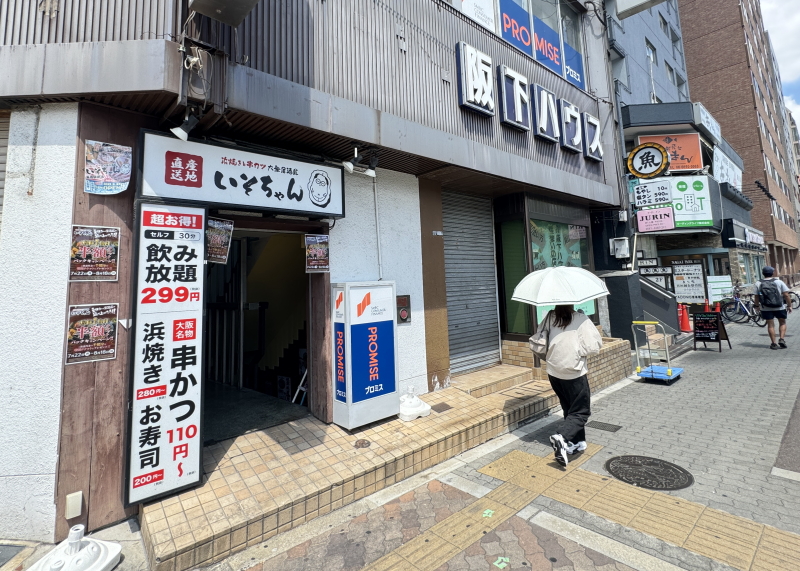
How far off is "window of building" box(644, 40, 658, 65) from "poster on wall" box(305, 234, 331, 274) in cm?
2044

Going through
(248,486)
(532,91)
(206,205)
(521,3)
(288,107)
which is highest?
(521,3)

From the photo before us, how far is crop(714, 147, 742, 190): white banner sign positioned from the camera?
1873 cm

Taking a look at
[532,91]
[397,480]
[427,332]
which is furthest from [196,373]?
[532,91]

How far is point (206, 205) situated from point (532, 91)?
7167mm

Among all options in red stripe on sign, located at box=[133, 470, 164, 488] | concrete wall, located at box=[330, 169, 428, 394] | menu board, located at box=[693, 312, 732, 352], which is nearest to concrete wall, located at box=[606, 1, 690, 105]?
menu board, located at box=[693, 312, 732, 352]

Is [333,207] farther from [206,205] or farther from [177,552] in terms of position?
[177,552]

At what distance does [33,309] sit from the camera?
3.48 meters

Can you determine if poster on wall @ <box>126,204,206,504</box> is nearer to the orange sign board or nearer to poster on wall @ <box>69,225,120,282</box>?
poster on wall @ <box>69,225,120,282</box>

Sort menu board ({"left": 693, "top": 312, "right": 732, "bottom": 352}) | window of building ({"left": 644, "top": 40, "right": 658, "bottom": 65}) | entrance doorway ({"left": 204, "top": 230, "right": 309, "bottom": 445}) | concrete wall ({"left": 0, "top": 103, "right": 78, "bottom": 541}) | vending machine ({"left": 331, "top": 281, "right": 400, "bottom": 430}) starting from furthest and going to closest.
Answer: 1. window of building ({"left": 644, "top": 40, "right": 658, "bottom": 65})
2. menu board ({"left": 693, "top": 312, "right": 732, "bottom": 352})
3. entrance doorway ({"left": 204, "top": 230, "right": 309, "bottom": 445})
4. vending machine ({"left": 331, "top": 281, "right": 400, "bottom": 430})
5. concrete wall ({"left": 0, "top": 103, "right": 78, "bottom": 541})

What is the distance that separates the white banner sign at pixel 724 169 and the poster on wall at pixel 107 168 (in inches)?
931

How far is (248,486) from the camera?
384cm

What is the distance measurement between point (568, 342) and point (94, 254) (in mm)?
5309

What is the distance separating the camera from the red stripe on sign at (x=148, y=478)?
355 cm

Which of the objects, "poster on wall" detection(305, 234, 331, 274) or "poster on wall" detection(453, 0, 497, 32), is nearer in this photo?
"poster on wall" detection(305, 234, 331, 274)
